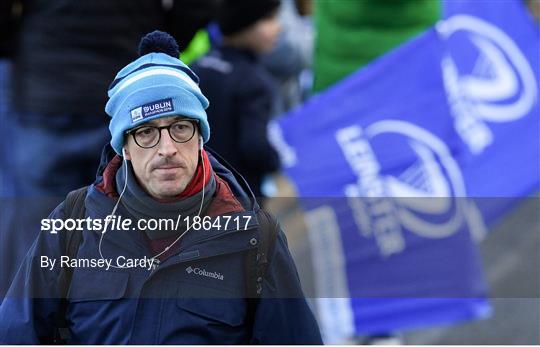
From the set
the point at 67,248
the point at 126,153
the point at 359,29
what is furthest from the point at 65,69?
the point at 359,29

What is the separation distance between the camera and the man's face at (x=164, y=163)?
3221 millimetres

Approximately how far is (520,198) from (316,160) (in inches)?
34.4

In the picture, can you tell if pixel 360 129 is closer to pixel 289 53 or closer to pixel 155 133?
pixel 289 53

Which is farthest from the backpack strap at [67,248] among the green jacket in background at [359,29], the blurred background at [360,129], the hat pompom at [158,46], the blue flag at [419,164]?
the green jacket in background at [359,29]

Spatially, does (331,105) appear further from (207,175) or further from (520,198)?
(207,175)

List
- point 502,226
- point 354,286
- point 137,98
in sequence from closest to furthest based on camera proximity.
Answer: point 137,98 → point 354,286 → point 502,226

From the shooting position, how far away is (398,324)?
18.5ft

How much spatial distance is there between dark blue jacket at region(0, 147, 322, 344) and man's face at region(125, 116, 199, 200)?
0.43 feet

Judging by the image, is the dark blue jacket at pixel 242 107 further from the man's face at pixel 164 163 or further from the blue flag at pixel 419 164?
the man's face at pixel 164 163

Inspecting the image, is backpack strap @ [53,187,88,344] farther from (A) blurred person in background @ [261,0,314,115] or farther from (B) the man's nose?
(A) blurred person in background @ [261,0,314,115]

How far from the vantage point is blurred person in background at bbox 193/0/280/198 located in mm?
4848

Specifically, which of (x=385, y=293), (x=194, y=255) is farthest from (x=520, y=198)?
(x=194, y=255)

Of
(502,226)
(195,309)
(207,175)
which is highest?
(502,226)

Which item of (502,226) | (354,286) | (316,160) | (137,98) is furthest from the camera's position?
(502,226)
